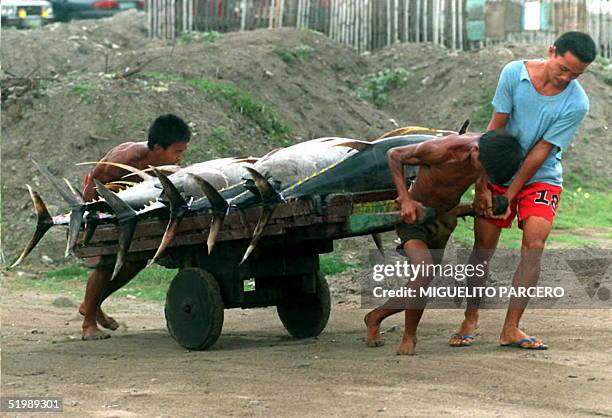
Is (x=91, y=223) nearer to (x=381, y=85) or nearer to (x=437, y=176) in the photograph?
(x=437, y=176)

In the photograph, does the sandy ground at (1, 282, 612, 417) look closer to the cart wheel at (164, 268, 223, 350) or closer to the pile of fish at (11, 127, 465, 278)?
the cart wheel at (164, 268, 223, 350)

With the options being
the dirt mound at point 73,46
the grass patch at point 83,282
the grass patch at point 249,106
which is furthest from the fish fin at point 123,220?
the dirt mound at point 73,46

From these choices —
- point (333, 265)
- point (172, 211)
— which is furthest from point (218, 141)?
point (172, 211)

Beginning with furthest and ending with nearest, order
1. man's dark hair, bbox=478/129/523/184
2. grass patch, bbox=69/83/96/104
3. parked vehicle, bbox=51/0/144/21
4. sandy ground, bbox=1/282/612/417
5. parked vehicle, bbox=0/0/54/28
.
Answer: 1. parked vehicle, bbox=51/0/144/21
2. parked vehicle, bbox=0/0/54/28
3. grass patch, bbox=69/83/96/104
4. man's dark hair, bbox=478/129/523/184
5. sandy ground, bbox=1/282/612/417

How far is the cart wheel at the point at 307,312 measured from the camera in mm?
9305

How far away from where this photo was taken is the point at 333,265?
1302 cm

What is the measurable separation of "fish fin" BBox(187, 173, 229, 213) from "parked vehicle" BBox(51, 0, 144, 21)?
20468 mm

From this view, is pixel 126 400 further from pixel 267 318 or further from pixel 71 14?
pixel 71 14

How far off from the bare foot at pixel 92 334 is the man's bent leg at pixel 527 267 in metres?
3.23

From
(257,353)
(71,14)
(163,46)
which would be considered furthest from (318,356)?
(71,14)

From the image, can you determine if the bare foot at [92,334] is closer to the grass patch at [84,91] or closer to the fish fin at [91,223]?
the fish fin at [91,223]

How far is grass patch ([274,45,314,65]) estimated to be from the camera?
19156mm

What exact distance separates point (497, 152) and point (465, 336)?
56.0 inches

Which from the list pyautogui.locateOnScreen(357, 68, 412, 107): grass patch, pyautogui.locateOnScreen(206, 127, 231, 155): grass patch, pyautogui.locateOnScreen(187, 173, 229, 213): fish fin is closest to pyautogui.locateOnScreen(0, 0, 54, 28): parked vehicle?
pyautogui.locateOnScreen(357, 68, 412, 107): grass patch
